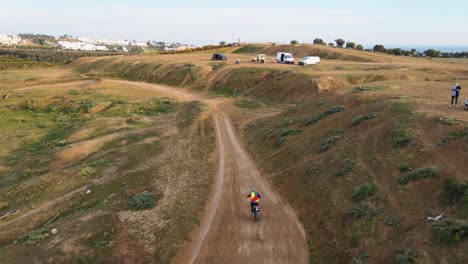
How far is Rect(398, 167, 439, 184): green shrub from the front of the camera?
16.7 m

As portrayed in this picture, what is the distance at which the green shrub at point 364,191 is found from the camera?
17.5 meters

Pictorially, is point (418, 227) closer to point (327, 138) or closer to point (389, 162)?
point (389, 162)

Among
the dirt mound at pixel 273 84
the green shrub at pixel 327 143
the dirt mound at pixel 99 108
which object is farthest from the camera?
the dirt mound at pixel 99 108

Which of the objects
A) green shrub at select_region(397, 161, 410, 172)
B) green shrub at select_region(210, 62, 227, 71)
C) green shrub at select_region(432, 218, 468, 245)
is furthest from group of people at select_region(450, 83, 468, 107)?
green shrub at select_region(210, 62, 227, 71)

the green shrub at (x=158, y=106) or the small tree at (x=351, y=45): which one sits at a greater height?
the small tree at (x=351, y=45)

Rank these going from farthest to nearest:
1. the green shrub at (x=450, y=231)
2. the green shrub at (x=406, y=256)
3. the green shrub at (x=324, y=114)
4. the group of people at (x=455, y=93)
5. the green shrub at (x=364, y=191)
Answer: the green shrub at (x=324, y=114) < the group of people at (x=455, y=93) < the green shrub at (x=364, y=191) < the green shrub at (x=450, y=231) < the green shrub at (x=406, y=256)

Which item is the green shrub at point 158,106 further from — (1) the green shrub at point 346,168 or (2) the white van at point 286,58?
(1) the green shrub at point 346,168

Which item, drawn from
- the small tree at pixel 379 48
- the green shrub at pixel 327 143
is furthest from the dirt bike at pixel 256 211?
the small tree at pixel 379 48

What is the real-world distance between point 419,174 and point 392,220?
10.3 ft

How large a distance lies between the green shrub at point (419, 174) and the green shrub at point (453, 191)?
825 mm

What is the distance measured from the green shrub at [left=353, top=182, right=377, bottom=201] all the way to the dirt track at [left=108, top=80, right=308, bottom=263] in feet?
10.3

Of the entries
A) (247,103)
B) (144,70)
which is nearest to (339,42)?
(144,70)

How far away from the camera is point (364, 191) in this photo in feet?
58.1

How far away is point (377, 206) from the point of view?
54.4 feet
